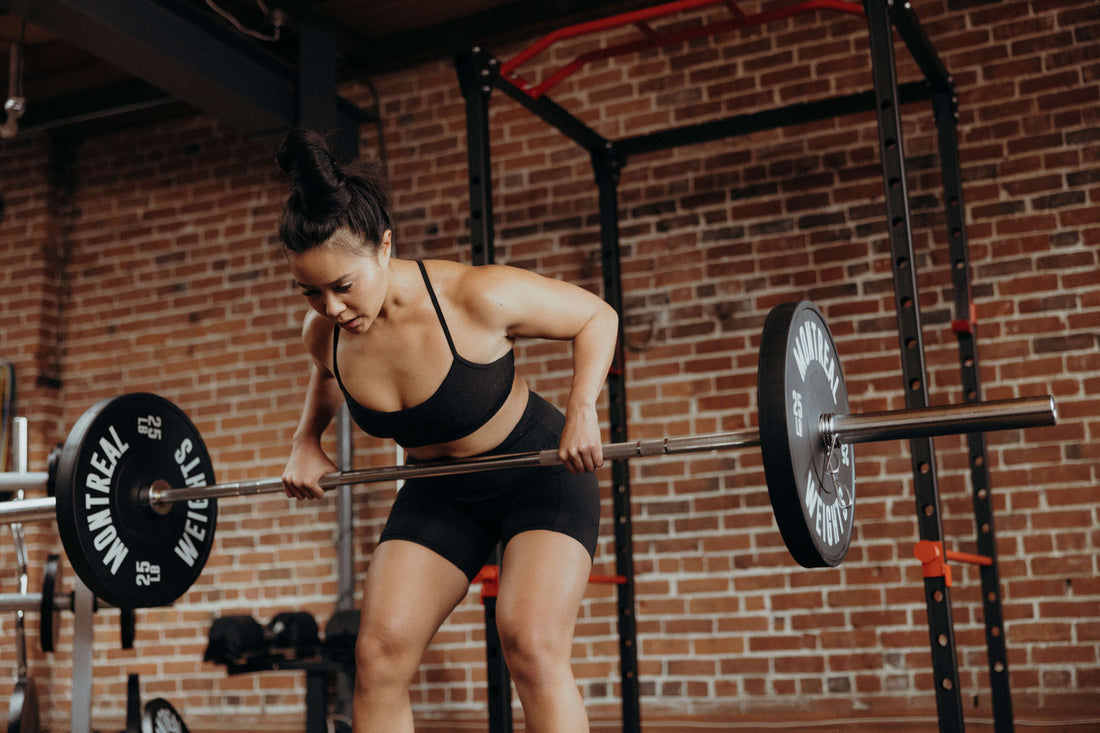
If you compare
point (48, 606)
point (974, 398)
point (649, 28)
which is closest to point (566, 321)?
point (649, 28)

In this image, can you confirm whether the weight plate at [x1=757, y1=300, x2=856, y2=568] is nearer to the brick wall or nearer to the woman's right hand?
the woman's right hand

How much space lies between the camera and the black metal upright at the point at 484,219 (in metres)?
2.61

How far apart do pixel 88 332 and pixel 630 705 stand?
Answer: 2.92 m

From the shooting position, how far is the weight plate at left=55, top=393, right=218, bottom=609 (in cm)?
226

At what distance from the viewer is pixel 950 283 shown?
3.44 m

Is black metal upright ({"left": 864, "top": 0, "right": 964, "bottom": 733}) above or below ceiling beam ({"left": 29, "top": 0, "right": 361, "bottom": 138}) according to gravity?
below

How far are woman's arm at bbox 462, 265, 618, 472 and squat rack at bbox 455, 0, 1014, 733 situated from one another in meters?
0.87

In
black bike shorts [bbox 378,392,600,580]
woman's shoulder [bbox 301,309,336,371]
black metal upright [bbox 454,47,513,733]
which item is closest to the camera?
black bike shorts [bbox 378,392,600,580]

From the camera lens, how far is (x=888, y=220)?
254 centimetres

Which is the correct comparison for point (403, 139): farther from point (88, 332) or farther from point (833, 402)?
point (833, 402)

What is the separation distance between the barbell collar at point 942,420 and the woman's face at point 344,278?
789 mm

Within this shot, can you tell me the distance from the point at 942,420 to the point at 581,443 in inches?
23.0

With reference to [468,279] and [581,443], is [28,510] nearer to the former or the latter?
[468,279]

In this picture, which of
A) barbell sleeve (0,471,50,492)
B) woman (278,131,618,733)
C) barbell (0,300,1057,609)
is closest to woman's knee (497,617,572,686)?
woman (278,131,618,733)
